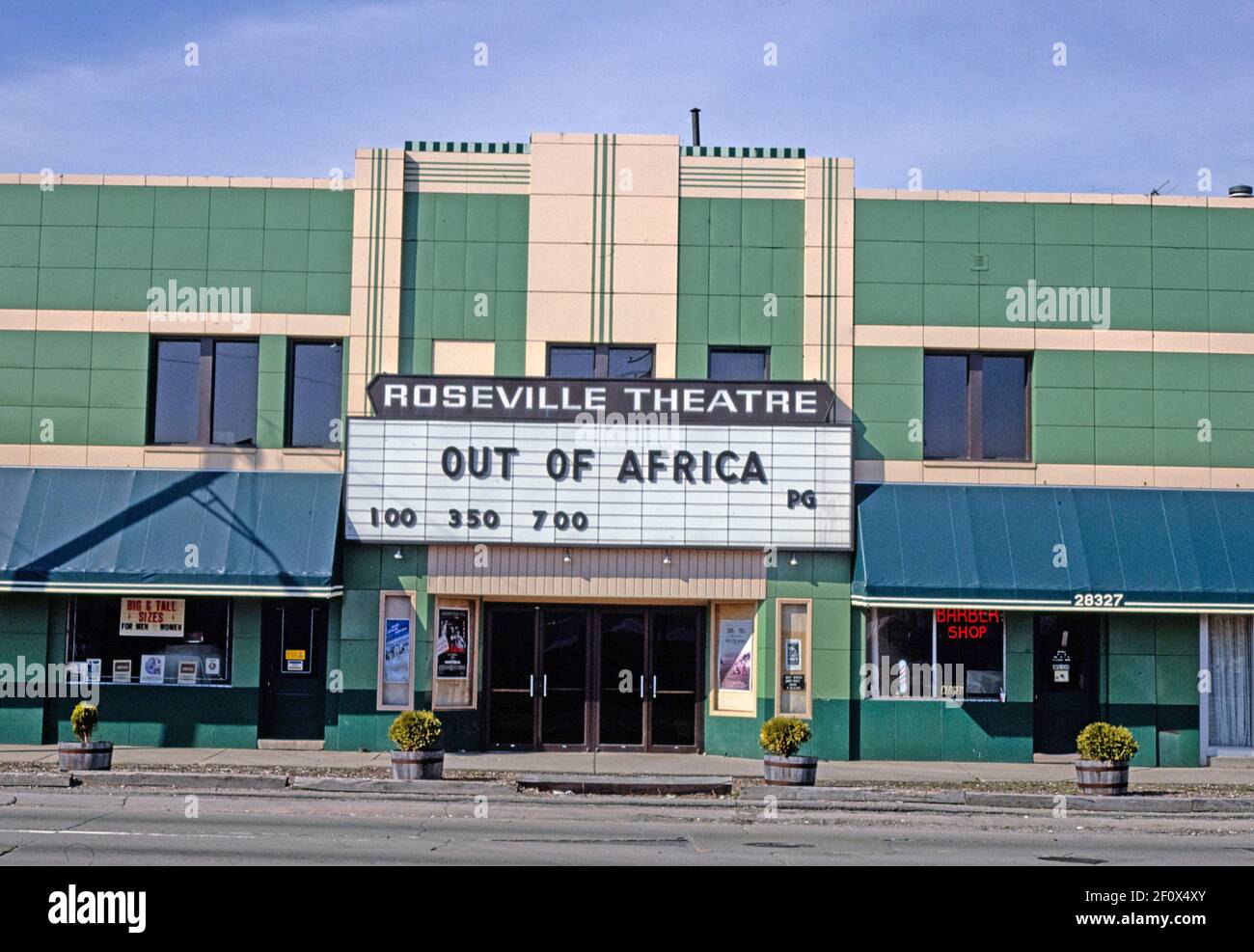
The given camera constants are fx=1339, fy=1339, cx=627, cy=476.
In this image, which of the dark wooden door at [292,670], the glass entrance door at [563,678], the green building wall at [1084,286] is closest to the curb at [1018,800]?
the glass entrance door at [563,678]

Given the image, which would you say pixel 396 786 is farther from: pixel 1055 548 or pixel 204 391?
pixel 1055 548

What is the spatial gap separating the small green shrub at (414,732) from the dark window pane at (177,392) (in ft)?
25.1

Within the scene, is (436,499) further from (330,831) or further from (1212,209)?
(1212,209)

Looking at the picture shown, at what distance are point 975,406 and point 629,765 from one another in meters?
9.11

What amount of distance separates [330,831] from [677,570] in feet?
30.5

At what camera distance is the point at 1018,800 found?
20.0 metres

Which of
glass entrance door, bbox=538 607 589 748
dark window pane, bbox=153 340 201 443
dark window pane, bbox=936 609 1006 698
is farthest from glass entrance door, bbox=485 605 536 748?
dark window pane, bbox=936 609 1006 698

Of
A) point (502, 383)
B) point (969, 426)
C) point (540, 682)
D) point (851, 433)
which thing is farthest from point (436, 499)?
point (969, 426)

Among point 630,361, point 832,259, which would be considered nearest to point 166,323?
point 630,361

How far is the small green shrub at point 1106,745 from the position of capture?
20.3m

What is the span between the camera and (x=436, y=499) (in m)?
24.0

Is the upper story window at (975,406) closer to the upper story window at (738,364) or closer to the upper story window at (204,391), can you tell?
the upper story window at (738,364)

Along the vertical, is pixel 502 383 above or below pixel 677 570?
above

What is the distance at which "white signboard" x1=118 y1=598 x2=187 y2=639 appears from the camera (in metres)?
24.3
